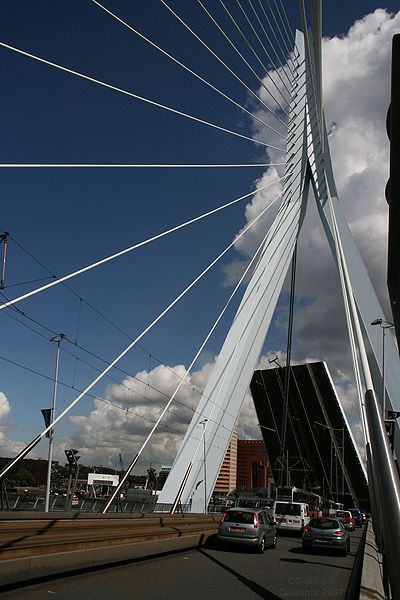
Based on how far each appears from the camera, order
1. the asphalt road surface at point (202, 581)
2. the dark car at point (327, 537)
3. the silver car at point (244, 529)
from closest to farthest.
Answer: the asphalt road surface at point (202, 581) < the silver car at point (244, 529) < the dark car at point (327, 537)

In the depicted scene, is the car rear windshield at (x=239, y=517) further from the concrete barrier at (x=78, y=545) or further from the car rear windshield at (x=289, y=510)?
the car rear windshield at (x=289, y=510)

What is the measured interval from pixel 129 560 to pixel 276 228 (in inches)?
580

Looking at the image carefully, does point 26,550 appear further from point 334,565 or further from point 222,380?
point 222,380

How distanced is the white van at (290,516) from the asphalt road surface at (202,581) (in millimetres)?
13454

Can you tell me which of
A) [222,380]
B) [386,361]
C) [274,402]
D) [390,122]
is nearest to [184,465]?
[222,380]

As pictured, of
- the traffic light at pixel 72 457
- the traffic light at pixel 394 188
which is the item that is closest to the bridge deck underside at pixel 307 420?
the traffic light at pixel 72 457

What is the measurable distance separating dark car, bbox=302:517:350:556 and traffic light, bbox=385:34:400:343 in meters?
14.7

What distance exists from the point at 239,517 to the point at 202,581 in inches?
269

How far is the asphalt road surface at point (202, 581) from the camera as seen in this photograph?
7.97 m

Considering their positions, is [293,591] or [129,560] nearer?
[293,591]

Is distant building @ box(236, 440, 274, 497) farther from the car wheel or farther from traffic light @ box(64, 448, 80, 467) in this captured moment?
the car wheel

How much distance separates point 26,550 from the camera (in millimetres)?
8883

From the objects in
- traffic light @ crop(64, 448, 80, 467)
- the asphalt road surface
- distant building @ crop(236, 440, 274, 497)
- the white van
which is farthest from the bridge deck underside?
distant building @ crop(236, 440, 274, 497)

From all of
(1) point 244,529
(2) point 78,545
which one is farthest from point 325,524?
(2) point 78,545
